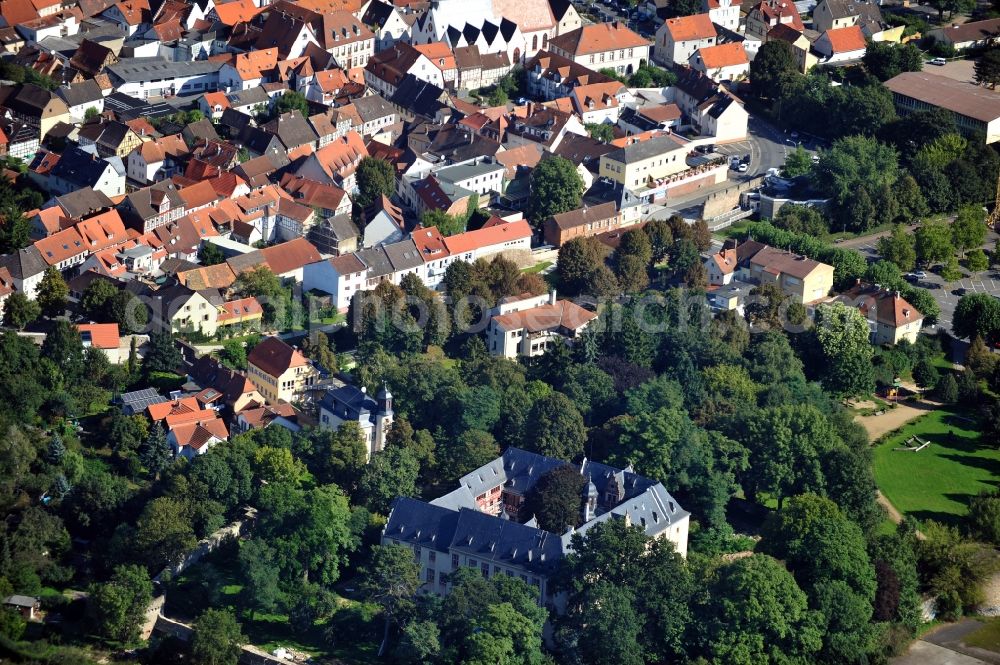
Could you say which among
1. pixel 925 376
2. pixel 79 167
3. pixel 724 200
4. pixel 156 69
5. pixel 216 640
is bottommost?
pixel 925 376

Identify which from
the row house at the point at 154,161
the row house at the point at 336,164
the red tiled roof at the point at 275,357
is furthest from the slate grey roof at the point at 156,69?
the red tiled roof at the point at 275,357

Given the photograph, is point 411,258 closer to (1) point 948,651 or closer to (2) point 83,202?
(2) point 83,202

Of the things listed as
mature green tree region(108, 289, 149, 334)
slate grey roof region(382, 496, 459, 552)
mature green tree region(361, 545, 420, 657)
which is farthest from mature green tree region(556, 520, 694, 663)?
mature green tree region(108, 289, 149, 334)

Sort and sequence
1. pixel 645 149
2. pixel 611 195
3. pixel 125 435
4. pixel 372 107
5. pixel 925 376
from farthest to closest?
pixel 372 107, pixel 645 149, pixel 611 195, pixel 925 376, pixel 125 435

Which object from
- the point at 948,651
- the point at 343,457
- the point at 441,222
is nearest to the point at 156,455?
the point at 343,457

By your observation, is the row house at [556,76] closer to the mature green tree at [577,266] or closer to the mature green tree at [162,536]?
the mature green tree at [577,266]

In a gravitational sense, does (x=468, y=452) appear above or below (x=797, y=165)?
above
